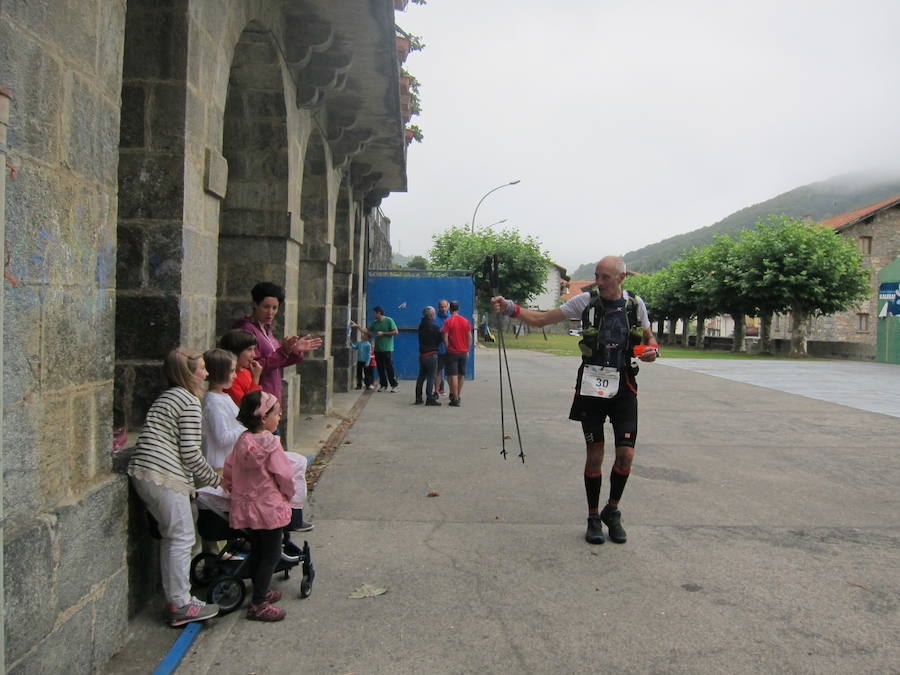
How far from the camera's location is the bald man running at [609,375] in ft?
16.5

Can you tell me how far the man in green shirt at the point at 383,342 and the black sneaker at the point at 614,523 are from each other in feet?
28.9

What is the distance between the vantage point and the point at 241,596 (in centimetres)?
387

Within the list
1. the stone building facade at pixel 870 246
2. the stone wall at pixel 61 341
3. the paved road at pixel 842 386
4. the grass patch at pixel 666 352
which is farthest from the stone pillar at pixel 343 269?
the stone building facade at pixel 870 246

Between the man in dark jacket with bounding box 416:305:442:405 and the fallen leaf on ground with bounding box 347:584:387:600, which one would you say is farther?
the man in dark jacket with bounding box 416:305:442:405

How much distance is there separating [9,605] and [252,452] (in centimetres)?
128

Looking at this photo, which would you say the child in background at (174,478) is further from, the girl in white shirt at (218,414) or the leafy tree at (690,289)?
the leafy tree at (690,289)

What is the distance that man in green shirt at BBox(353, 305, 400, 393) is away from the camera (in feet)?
45.5

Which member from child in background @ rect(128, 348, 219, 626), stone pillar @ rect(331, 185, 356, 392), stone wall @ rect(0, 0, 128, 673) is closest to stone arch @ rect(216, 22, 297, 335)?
child in background @ rect(128, 348, 219, 626)

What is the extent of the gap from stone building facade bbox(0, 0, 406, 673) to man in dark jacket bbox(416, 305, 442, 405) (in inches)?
176

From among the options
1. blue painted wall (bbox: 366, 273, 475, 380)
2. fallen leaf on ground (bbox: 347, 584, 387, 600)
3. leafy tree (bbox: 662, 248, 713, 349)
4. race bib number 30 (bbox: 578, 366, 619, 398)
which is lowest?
fallen leaf on ground (bbox: 347, 584, 387, 600)

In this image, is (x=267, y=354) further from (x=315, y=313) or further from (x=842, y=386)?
(x=842, y=386)

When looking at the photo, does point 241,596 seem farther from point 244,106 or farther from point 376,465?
point 244,106

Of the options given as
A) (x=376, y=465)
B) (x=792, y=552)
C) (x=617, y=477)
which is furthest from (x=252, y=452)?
(x=376, y=465)

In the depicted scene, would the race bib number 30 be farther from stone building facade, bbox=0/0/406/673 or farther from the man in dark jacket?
the man in dark jacket
